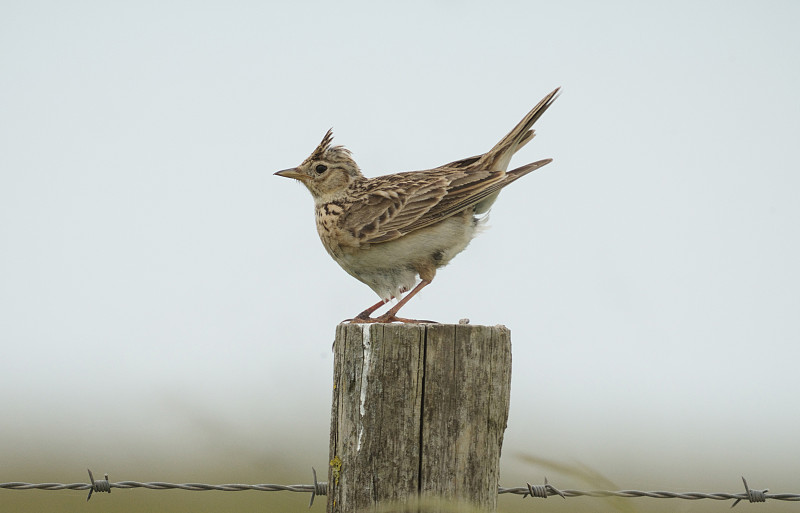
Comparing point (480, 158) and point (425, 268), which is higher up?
point (480, 158)

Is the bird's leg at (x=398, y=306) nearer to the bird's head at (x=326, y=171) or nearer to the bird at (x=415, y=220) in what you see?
the bird at (x=415, y=220)

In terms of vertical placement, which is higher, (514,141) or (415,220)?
(514,141)

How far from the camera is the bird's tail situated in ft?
19.1

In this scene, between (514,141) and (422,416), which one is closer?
(422,416)

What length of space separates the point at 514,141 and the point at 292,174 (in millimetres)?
1767

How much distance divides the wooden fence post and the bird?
2182 millimetres

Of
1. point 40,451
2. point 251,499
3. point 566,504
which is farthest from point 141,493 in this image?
point 566,504

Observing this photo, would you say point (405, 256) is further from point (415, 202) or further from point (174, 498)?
point (174, 498)

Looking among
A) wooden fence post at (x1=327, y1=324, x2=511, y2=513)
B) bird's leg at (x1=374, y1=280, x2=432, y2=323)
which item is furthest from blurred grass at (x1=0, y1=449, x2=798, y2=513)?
wooden fence post at (x1=327, y1=324, x2=511, y2=513)

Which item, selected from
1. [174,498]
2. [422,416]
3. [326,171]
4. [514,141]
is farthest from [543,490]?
[174,498]

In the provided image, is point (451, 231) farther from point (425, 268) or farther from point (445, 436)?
point (445, 436)

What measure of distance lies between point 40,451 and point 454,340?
478 inches

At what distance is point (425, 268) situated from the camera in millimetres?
5727

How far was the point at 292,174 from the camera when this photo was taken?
661cm
